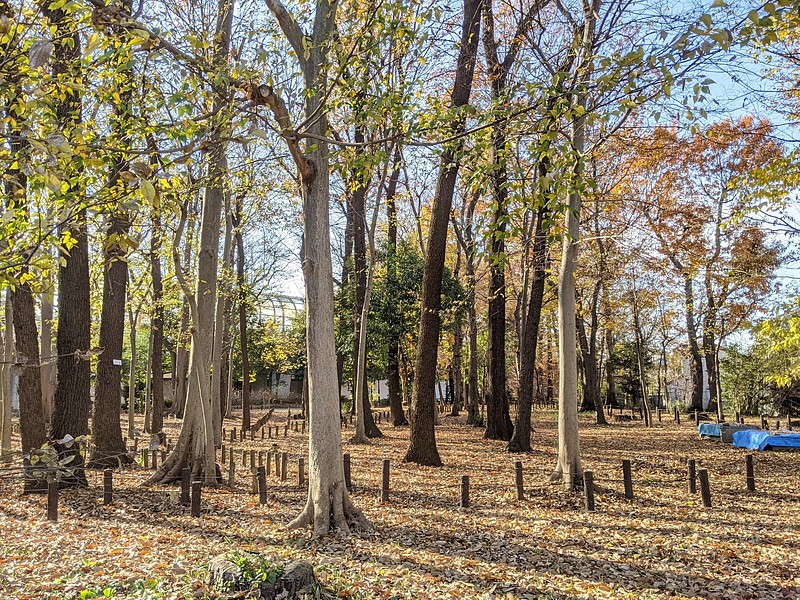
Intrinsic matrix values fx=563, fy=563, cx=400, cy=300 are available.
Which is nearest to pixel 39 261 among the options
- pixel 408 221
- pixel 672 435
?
pixel 672 435

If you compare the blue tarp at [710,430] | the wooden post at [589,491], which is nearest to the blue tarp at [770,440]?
the blue tarp at [710,430]

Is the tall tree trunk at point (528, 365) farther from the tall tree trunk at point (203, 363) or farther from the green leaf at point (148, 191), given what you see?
the green leaf at point (148, 191)

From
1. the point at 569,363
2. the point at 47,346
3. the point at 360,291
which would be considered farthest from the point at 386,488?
the point at 47,346

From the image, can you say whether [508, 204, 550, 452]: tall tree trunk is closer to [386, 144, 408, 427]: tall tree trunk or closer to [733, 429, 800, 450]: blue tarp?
[733, 429, 800, 450]: blue tarp

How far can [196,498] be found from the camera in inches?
316

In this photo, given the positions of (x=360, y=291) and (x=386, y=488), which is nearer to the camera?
(x=386, y=488)

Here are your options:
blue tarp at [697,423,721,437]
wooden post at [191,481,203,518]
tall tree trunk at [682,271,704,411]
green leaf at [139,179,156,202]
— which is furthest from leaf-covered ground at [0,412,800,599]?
tall tree trunk at [682,271,704,411]

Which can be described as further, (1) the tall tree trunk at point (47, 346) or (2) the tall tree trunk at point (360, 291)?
(2) the tall tree trunk at point (360, 291)

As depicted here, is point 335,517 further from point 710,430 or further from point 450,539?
point 710,430

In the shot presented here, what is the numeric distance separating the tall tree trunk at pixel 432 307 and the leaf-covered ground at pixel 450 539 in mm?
657

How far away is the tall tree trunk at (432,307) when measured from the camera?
1173 centimetres

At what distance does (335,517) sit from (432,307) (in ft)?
19.0

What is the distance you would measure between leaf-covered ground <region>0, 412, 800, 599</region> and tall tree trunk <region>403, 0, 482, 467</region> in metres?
0.66

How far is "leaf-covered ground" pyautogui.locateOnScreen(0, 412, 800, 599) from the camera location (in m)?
5.25
